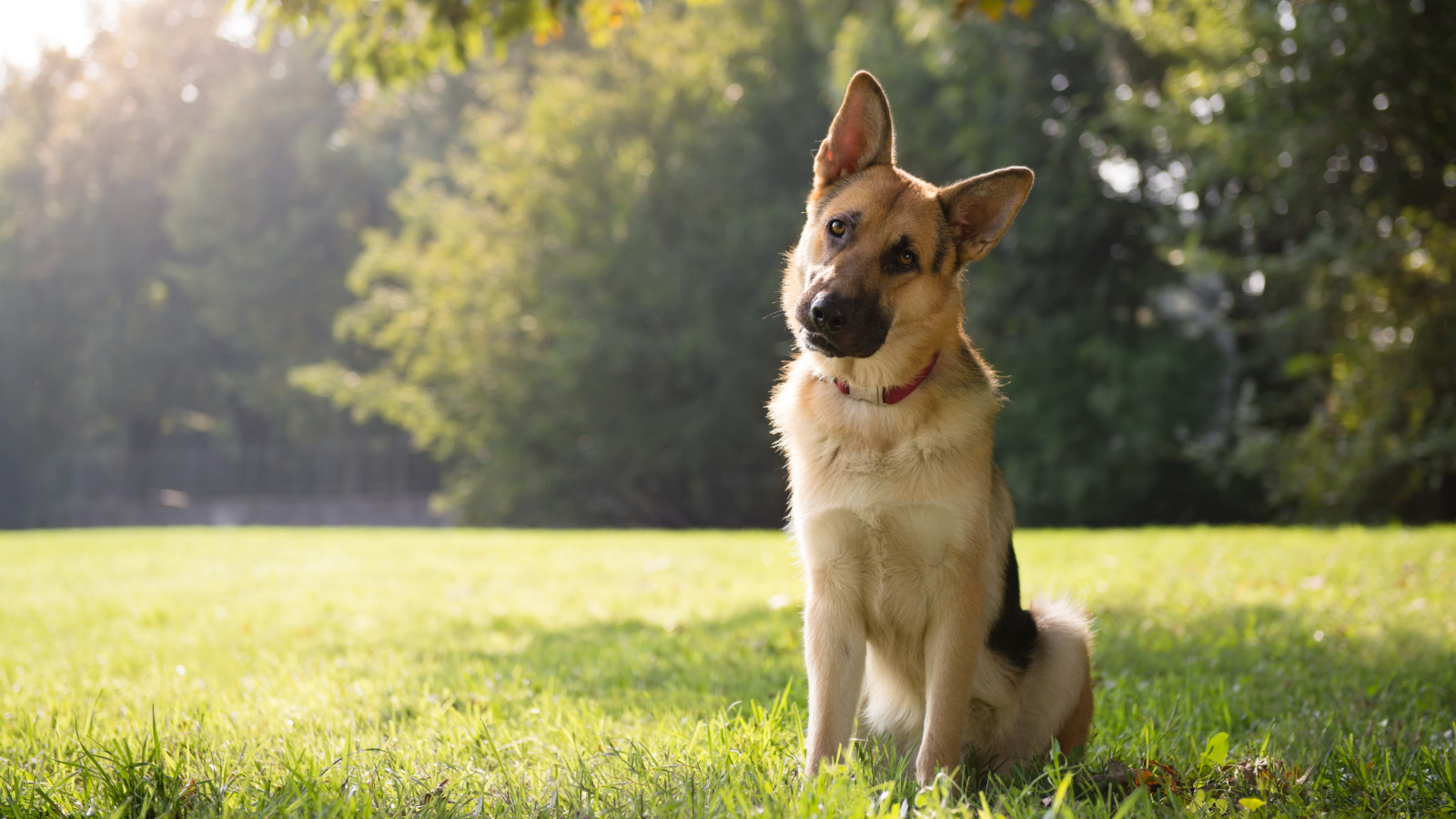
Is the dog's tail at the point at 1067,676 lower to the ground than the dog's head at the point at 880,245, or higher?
lower

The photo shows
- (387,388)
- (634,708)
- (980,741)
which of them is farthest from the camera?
(387,388)

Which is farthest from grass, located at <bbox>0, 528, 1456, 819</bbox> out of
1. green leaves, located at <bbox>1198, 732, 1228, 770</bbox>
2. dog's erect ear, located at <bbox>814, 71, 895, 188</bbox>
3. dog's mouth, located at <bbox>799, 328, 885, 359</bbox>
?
dog's erect ear, located at <bbox>814, 71, 895, 188</bbox>

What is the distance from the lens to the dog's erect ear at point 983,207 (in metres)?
3.37

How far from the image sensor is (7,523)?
4425cm

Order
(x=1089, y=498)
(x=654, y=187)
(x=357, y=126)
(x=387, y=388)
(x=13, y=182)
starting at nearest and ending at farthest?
(x=1089, y=498)
(x=654, y=187)
(x=387, y=388)
(x=357, y=126)
(x=13, y=182)

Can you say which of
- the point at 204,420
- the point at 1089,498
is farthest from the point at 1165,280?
the point at 204,420

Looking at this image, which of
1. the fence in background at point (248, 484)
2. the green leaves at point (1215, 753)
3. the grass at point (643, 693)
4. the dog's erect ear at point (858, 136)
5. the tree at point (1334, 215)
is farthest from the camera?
the fence in background at point (248, 484)

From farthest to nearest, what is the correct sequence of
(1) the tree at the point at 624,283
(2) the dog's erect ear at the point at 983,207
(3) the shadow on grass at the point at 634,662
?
1. (1) the tree at the point at 624,283
2. (3) the shadow on grass at the point at 634,662
3. (2) the dog's erect ear at the point at 983,207

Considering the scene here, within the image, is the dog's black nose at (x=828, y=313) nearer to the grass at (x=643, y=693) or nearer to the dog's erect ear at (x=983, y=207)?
the dog's erect ear at (x=983, y=207)

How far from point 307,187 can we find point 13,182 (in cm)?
1242

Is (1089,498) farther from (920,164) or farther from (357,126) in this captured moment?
(357,126)

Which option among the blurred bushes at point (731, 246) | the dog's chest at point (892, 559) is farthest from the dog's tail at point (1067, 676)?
the blurred bushes at point (731, 246)

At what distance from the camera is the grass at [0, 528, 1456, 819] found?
2744 millimetres

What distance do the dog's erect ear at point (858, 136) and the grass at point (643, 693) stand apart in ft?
5.54
